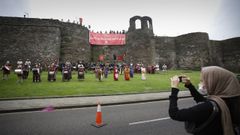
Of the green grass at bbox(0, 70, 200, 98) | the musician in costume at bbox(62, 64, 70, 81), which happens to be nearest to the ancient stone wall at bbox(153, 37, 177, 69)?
the green grass at bbox(0, 70, 200, 98)

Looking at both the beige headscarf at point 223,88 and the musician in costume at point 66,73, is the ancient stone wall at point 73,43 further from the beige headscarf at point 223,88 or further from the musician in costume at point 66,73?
the beige headscarf at point 223,88

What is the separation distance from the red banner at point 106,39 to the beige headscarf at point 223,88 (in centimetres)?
3434

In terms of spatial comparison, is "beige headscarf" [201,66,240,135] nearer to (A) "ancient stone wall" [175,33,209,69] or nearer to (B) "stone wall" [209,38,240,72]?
(A) "ancient stone wall" [175,33,209,69]

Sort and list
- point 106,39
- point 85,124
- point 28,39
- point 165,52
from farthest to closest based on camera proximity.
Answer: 1. point 165,52
2. point 106,39
3. point 28,39
4. point 85,124

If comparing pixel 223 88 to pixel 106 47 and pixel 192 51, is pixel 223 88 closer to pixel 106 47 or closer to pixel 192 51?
pixel 106 47

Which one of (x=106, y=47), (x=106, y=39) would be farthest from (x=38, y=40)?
(x=106, y=47)

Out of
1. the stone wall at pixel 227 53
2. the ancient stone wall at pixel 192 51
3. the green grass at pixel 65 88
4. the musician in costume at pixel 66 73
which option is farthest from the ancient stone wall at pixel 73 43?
the stone wall at pixel 227 53

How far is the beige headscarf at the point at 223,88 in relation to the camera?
1.70 metres

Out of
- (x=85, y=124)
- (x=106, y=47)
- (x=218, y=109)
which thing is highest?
(x=106, y=47)

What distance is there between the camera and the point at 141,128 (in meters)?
4.54

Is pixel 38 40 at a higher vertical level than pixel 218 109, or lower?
higher

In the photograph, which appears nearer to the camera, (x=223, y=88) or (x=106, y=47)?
(x=223, y=88)

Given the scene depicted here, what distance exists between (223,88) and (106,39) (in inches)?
1373

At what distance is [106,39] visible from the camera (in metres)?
35.7
